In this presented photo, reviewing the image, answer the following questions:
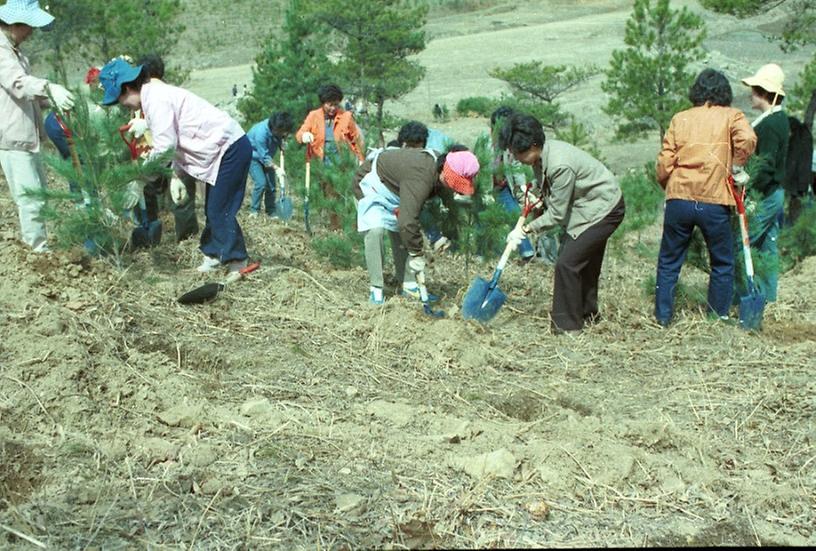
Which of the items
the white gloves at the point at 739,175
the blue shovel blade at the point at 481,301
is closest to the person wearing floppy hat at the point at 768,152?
the white gloves at the point at 739,175

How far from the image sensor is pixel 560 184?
5.13m

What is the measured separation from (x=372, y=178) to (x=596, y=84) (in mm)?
19858

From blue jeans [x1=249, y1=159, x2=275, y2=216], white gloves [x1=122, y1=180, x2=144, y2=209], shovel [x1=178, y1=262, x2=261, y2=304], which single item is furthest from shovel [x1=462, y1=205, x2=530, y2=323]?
blue jeans [x1=249, y1=159, x2=275, y2=216]

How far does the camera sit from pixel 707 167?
5.15 metres

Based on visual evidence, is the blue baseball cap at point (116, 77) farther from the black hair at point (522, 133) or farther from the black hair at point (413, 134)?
the black hair at point (522, 133)

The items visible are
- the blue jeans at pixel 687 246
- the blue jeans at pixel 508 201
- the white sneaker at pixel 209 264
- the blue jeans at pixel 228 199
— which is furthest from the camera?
the blue jeans at pixel 508 201

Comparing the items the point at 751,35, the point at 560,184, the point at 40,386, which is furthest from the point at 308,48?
the point at 751,35

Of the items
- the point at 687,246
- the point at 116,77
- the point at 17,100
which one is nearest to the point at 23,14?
the point at 17,100

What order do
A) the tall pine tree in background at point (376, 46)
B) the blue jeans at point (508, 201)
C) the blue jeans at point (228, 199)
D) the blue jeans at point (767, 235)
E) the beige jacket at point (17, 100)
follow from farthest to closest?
the tall pine tree in background at point (376, 46), the blue jeans at point (508, 201), the blue jeans at point (767, 235), the blue jeans at point (228, 199), the beige jacket at point (17, 100)

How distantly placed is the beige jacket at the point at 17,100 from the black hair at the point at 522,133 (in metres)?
2.49

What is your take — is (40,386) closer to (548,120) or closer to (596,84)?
(548,120)

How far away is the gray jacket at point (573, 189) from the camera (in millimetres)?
5133

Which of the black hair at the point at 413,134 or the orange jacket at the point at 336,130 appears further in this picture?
the orange jacket at the point at 336,130

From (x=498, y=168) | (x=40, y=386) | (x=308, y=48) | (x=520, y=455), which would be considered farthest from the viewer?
(x=308, y=48)
